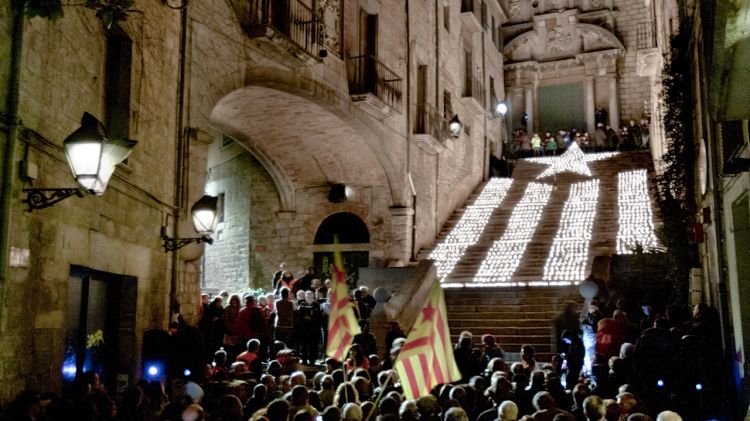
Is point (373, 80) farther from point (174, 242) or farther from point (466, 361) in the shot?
point (466, 361)

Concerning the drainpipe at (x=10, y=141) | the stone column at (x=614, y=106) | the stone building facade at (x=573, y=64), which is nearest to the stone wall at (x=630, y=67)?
the stone building facade at (x=573, y=64)

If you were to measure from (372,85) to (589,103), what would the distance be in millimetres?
17578

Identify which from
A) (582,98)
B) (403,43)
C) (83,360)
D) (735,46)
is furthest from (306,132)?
(582,98)

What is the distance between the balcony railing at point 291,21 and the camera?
512 inches

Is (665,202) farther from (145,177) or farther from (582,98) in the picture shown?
(582,98)

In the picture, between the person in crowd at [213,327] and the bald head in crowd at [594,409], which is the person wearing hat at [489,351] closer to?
the person in crowd at [213,327]

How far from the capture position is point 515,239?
66.9ft

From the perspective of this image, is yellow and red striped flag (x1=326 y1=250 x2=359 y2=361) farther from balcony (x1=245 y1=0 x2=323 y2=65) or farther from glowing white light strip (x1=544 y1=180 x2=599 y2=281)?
glowing white light strip (x1=544 y1=180 x2=599 y2=281)

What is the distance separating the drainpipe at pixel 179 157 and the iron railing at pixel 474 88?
16.1m

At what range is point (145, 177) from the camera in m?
9.35

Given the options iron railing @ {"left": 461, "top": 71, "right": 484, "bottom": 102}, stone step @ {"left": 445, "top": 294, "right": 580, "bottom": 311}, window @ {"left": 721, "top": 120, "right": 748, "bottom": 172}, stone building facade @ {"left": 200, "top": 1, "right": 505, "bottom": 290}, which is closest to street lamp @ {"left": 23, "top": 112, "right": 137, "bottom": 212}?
window @ {"left": 721, "top": 120, "right": 748, "bottom": 172}

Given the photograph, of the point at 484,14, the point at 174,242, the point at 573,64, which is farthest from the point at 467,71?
the point at 174,242

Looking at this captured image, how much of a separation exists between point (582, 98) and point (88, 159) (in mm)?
29753

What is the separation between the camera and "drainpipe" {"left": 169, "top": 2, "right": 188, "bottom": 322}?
33.5 ft
